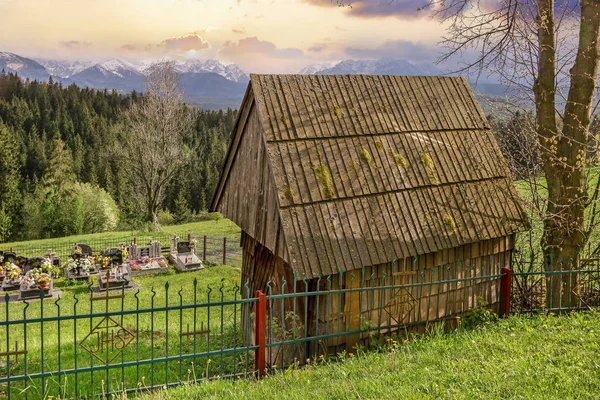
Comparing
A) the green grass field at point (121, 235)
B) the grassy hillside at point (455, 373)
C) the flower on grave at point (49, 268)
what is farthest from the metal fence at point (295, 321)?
the green grass field at point (121, 235)

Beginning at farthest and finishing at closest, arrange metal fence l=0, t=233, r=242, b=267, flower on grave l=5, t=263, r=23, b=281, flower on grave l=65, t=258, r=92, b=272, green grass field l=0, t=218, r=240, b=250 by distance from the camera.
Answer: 1. green grass field l=0, t=218, r=240, b=250
2. metal fence l=0, t=233, r=242, b=267
3. flower on grave l=65, t=258, r=92, b=272
4. flower on grave l=5, t=263, r=23, b=281

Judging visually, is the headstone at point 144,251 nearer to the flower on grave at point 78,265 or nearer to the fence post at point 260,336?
the flower on grave at point 78,265

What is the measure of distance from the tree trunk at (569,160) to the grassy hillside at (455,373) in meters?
2.47

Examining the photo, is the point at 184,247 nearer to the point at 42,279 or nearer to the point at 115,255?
the point at 115,255

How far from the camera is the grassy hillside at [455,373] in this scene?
5.25 metres

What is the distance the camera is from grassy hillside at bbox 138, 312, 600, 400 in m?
5.25

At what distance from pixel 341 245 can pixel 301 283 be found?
3.24 feet

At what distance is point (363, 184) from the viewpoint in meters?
8.46

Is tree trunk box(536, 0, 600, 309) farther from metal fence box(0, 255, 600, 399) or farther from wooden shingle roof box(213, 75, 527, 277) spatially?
wooden shingle roof box(213, 75, 527, 277)

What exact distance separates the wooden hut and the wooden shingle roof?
0.02 m

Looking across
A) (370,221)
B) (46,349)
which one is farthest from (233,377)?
(46,349)

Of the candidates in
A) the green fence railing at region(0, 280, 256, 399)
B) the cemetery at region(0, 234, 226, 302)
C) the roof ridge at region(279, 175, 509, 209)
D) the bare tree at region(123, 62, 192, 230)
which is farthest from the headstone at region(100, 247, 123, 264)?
the roof ridge at region(279, 175, 509, 209)

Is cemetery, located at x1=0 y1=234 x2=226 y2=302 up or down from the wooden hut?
down

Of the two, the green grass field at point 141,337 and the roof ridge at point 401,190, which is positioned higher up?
the roof ridge at point 401,190
